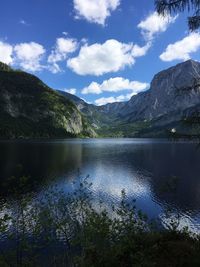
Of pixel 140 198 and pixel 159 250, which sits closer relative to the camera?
pixel 159 250

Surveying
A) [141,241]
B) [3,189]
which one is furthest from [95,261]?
[3,189]

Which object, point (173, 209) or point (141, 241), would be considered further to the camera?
point (173, 209)

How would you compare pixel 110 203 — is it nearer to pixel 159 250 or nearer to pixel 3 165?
pixel 159 250

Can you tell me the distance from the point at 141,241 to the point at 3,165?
8271cm

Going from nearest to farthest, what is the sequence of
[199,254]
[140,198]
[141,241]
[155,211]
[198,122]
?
[198,122] < [199,254] < [141,241] < [155,211] < [140,198]

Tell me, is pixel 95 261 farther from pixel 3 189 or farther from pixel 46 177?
pixel 46 177

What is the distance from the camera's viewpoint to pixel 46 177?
77500 mm

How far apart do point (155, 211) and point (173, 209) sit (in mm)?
3642

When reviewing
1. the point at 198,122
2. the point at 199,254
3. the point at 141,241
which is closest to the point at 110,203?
the point at 141,241

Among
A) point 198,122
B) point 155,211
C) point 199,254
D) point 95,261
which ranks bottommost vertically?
point 155,211

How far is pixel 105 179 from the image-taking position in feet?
264

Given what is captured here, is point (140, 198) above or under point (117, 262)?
under

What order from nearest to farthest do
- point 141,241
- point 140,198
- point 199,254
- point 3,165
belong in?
point 199,254 → point 141,241 → point 140,198 → point 3,165

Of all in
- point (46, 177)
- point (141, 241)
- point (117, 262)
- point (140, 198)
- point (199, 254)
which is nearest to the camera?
point (199, 254)
